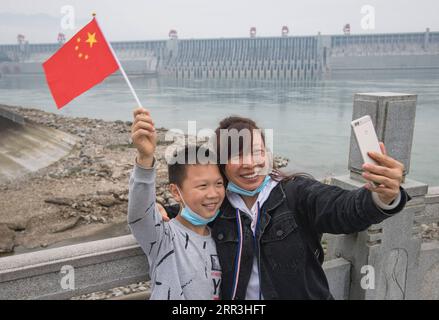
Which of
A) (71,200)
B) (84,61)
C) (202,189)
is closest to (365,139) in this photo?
(202,189)

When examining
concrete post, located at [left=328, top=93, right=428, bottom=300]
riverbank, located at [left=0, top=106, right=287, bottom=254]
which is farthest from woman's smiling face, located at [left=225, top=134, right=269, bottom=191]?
riverbank, located at [left=0, top=106, right=287, bottom=254]

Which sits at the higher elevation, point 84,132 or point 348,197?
point 348,197

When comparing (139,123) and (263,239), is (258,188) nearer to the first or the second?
(263,239)

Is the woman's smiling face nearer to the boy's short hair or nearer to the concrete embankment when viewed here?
the boy's short hair

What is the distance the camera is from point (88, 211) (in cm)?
821

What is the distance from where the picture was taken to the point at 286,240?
6.03 ft

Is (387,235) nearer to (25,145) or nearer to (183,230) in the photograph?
(183,230)

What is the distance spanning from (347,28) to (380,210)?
71186 mm

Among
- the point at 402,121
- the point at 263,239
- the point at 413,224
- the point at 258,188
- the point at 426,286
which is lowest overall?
the point at 426,286

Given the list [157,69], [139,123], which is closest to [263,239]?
[139,123]

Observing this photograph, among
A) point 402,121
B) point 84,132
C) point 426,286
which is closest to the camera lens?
point 402,121

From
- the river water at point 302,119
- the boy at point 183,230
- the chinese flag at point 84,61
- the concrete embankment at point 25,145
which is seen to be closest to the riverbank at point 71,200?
the concrete embankment at point 25,145

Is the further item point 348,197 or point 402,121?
point 402,121

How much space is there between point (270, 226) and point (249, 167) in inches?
10.5
